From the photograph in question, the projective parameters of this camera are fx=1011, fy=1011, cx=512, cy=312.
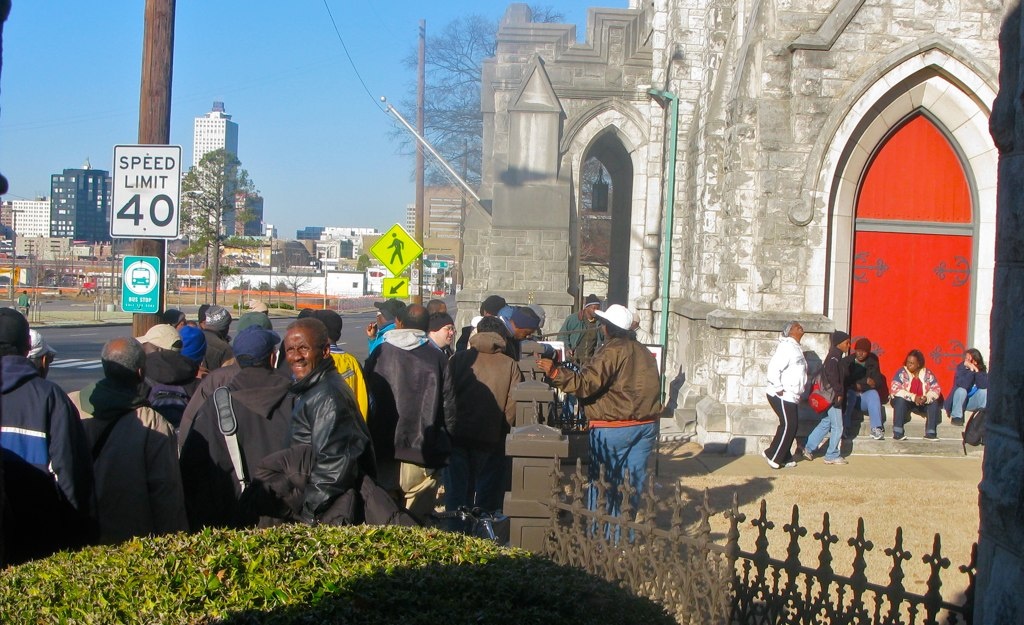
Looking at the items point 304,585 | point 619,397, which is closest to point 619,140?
point 619,397

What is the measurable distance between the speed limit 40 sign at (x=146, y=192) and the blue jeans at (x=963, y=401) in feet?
31.0

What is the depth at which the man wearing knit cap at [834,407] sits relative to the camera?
1160 centimetres

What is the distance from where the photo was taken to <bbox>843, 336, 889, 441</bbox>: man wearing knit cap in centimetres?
1224

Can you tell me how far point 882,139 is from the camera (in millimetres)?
13039

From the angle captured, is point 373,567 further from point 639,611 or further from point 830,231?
point 830,231

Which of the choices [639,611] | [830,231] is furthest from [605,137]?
[639,611]

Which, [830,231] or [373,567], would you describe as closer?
[373,567]

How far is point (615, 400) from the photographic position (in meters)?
7.41

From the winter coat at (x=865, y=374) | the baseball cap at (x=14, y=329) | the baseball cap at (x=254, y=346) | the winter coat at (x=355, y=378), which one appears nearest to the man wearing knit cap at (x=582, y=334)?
the winter coat at (x=865, y=374)

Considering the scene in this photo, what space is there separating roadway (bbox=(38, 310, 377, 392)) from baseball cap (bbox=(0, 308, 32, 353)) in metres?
6.39

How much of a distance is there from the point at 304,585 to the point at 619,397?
440 centimetres

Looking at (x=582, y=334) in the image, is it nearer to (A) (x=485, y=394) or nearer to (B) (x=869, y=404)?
(B) (x=869, y=404)

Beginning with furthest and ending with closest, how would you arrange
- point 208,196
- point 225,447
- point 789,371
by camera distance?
point 208,196 → point 789,371 → point 225,447

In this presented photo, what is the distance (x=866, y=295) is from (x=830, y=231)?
100 centimetres
